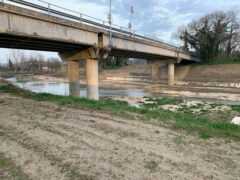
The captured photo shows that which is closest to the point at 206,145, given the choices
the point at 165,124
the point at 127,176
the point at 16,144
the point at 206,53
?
the point at 165,124

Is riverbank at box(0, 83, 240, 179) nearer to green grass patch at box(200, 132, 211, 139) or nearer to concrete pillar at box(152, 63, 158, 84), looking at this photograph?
green grass patch at box(200, 132, 211, 139)

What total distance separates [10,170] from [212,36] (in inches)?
2116

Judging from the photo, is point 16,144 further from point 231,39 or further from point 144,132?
point 231,39

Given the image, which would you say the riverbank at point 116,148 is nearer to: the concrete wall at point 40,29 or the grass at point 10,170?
the grass at point 10,170

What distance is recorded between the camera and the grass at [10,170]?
10.6ft

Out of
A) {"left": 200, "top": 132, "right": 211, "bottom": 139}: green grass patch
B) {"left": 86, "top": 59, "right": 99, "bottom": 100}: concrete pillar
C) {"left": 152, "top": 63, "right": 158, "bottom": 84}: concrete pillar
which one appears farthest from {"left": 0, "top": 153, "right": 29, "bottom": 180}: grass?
{"left": 152, "top": 63, "right": 158, "bottom": 84}: concrete pillar

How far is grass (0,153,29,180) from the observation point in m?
3.22

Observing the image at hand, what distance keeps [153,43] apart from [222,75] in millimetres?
19981

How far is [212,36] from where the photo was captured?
1777 inches

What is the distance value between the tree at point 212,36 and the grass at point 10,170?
52579 millimetres

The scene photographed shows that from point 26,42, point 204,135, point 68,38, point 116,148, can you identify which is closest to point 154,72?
point 68,38

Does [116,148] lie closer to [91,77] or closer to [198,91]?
[91,77]

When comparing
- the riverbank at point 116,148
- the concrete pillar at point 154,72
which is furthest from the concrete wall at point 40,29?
the concrete pillar at point 154,72

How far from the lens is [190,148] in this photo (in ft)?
14.7
